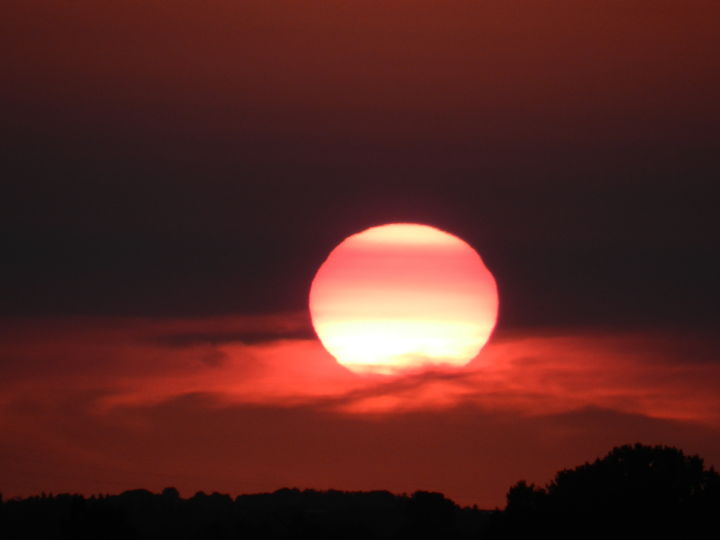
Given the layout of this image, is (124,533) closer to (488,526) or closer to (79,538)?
(79,538)

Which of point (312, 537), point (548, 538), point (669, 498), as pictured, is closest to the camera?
point (548, 538)

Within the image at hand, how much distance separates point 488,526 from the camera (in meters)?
90.8

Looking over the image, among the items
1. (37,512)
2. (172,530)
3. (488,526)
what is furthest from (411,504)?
(488,526)

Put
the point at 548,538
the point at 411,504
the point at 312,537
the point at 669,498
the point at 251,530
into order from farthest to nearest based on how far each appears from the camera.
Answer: the point at 411,504 < the point at 251,530 < the point at 312,537 < the point at 669,498 < the point at 548,538

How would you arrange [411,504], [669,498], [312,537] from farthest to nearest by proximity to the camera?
[411,504] < [312,537] < [669,498]

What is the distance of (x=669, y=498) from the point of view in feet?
301

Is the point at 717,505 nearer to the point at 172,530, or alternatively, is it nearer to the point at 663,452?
the point at 663,452

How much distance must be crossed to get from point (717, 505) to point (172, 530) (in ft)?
160

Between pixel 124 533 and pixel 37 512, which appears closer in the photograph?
pixel 124 533

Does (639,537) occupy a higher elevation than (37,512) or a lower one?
lower

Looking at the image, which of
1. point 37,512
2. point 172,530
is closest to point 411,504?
point 172,530

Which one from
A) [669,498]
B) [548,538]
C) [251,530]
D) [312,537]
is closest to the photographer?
[548,538]

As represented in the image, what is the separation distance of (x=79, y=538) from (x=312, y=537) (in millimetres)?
16624

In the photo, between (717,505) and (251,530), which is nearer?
(717,505)
